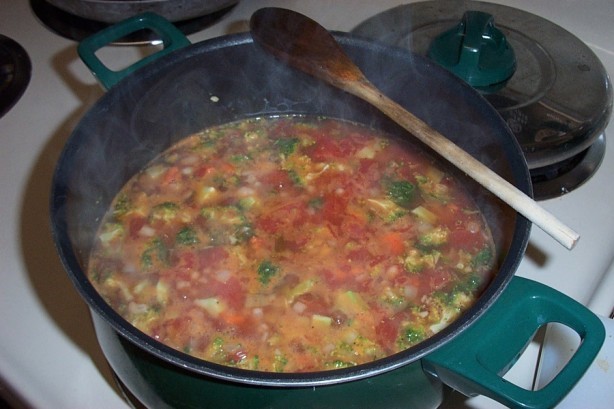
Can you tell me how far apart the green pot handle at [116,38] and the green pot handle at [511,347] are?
77 centimetres

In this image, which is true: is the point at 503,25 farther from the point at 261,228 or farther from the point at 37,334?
the point at 37,334

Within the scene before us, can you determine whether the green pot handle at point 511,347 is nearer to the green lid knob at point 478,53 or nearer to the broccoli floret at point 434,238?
the broccoli floret at point 434,238

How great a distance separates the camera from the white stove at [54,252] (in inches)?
45.8

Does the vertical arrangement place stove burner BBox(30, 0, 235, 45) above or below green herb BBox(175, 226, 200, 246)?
above

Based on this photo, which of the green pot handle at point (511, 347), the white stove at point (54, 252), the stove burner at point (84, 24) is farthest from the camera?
the stove burner at point (84, 24)

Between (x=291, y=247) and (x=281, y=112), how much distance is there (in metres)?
0.43

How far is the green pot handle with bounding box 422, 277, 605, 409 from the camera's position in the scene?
0.81m

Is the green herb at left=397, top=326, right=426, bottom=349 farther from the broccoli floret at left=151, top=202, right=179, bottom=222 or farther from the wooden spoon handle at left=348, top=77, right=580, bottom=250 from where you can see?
the broccoli floret at left=151, top=202, right=179, bottom=222

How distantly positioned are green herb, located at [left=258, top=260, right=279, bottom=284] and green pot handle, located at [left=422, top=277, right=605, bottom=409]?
0.41 metres

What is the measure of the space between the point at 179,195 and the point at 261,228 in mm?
209

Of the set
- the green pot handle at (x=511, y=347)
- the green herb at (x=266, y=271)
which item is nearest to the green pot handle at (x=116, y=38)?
the green herb at (x=266, y=271)

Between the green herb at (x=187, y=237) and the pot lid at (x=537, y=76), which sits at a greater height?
the pot lid at (x=537, y=76)

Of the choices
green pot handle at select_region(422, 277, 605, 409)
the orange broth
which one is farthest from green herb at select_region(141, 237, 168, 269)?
green pot handle at select_region(422, 277, 605, 409)

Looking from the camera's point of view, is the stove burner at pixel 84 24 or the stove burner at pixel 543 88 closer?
the stove burner at pixel 543 88
